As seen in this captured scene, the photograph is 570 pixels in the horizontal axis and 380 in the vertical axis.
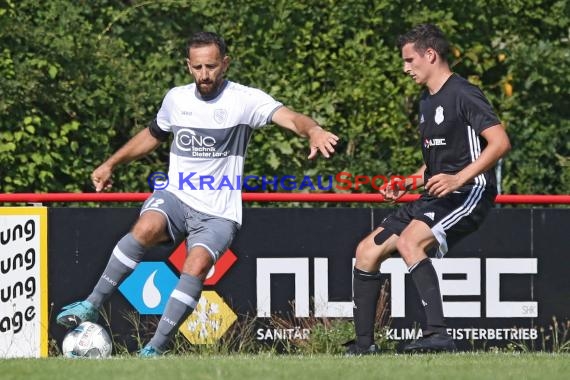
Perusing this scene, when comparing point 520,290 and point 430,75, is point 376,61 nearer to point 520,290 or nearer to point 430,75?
point 520,290

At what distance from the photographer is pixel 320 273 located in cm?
1012

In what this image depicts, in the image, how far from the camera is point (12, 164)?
1109 centimetres

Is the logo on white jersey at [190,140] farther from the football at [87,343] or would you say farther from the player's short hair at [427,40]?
the player's short hair at [427,40]

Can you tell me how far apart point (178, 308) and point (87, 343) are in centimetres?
71

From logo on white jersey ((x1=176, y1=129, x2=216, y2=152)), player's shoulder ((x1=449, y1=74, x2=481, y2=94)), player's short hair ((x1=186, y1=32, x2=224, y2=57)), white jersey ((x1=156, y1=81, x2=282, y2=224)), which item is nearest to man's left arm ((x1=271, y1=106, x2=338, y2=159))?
white jersey ((x1=156, y1=81, x2=282, y2=224))

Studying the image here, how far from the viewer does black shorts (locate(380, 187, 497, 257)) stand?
321 inches

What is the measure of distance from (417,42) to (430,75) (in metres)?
0.24

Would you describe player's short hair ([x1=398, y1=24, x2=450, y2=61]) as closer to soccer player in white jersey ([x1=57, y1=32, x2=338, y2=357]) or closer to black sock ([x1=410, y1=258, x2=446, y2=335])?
soccer player in white jersey ([x1=57, y1=32, x2=338, y2=357])

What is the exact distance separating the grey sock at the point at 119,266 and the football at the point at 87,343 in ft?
0.72

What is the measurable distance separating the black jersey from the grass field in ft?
4.27

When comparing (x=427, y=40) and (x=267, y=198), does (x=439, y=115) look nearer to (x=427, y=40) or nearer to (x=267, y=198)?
(x=427, y=40)

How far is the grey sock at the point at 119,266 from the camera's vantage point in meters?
8.12

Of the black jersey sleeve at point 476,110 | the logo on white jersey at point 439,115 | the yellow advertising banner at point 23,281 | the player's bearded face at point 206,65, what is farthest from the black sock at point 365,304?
the yellow advertising banner at point 23,281

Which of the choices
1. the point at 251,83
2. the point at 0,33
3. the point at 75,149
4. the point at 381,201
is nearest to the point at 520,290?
the point at 381,201
